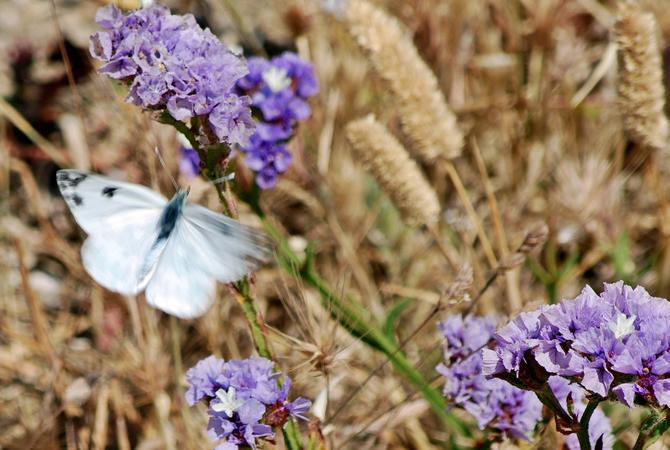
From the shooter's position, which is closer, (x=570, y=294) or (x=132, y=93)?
(x=132, y=93)

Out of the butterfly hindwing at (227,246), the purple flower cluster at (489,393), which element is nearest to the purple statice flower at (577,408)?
the purple flower cluster at (489,393)

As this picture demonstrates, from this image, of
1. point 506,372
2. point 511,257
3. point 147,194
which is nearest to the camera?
point 506,372

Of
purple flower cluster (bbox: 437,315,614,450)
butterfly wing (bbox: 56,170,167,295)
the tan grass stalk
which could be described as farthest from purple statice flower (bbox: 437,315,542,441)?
the tan grass stalk

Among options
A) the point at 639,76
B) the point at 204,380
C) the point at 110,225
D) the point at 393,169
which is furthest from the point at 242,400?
the point at 639,76

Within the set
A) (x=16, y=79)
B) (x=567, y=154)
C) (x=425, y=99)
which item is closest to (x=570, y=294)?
(x=567, y=154)

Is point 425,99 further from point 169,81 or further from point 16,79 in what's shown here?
point 16,79

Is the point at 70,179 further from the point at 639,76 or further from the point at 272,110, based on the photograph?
the point at 639,76

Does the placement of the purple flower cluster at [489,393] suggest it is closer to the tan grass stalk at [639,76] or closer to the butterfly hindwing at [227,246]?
the butterfly hindwing at [227,246]
